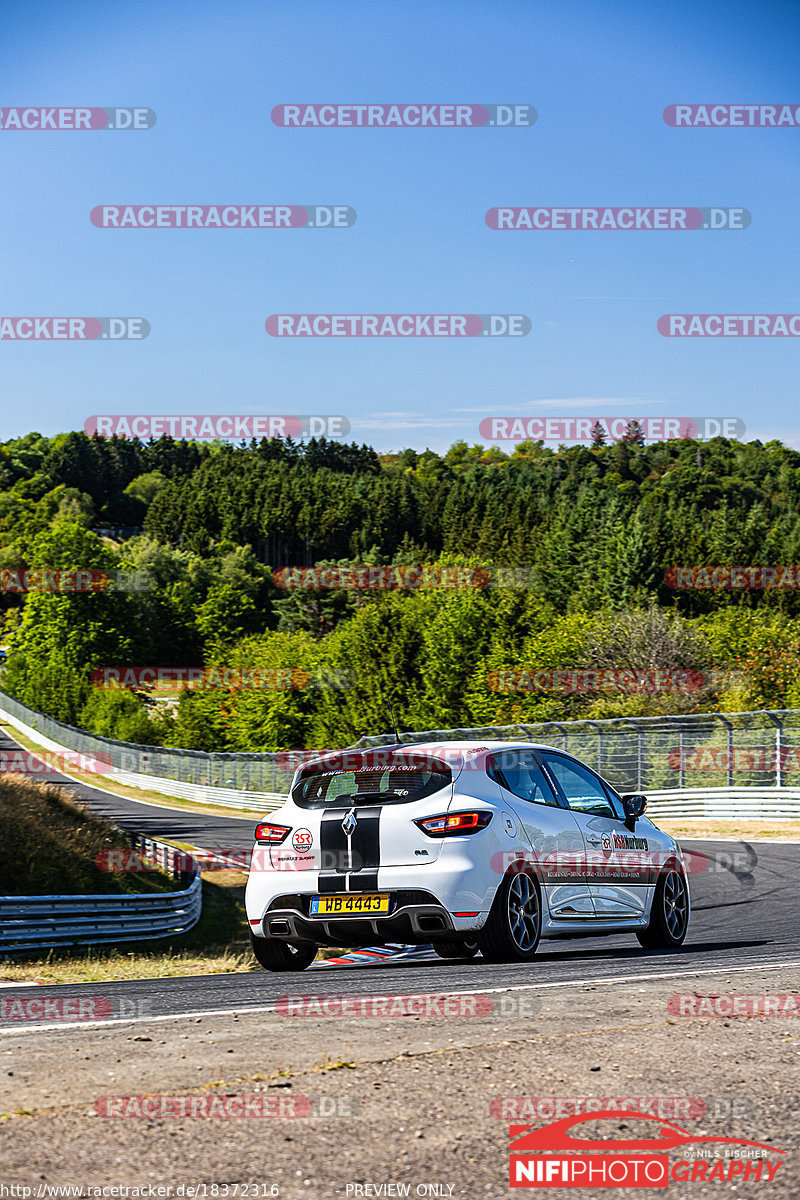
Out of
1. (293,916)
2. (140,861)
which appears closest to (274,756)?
(140,861)

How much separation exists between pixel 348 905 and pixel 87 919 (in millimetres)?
9031

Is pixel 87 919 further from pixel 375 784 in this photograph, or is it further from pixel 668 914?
pixel 375 784

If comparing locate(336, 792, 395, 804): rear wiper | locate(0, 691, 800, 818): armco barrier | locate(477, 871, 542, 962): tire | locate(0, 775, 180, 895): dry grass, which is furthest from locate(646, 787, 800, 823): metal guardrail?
locate(336, 792, 395, 804): rear wiper

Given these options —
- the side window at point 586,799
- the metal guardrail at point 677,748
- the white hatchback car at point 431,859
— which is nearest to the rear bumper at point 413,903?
the white hatchback car at point 431,859

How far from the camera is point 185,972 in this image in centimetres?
1185

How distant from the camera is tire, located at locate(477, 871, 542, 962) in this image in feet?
27.7

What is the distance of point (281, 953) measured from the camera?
930 cm

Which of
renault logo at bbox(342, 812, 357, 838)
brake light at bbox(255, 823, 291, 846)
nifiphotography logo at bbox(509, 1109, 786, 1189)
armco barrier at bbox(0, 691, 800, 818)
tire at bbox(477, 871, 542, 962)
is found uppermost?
renault logo at bbox(342, 812, 357, 838)

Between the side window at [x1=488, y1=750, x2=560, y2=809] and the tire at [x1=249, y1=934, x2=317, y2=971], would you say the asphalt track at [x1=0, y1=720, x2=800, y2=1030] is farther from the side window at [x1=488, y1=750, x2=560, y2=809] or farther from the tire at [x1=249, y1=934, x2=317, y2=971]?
the side window at [x1=488, y1=750, x2=560, y2=809]

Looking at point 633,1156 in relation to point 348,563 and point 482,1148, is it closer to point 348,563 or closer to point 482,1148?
point 482,1148

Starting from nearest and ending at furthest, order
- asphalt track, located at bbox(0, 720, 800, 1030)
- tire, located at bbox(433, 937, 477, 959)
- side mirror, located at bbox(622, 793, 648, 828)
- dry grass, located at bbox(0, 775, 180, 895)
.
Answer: asphalt track, located at bbox(0, 720, 800, 1030), tire, located at bbox(433, 937, 477, 959), side mirror, located at bbox(622, 793, 648, 828), dry grass, located at bbox(0, 775, 180, 895)

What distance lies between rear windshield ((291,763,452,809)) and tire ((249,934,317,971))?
114cm

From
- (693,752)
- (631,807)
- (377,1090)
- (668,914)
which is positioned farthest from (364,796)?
(693,752)

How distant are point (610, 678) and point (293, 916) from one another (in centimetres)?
5658
